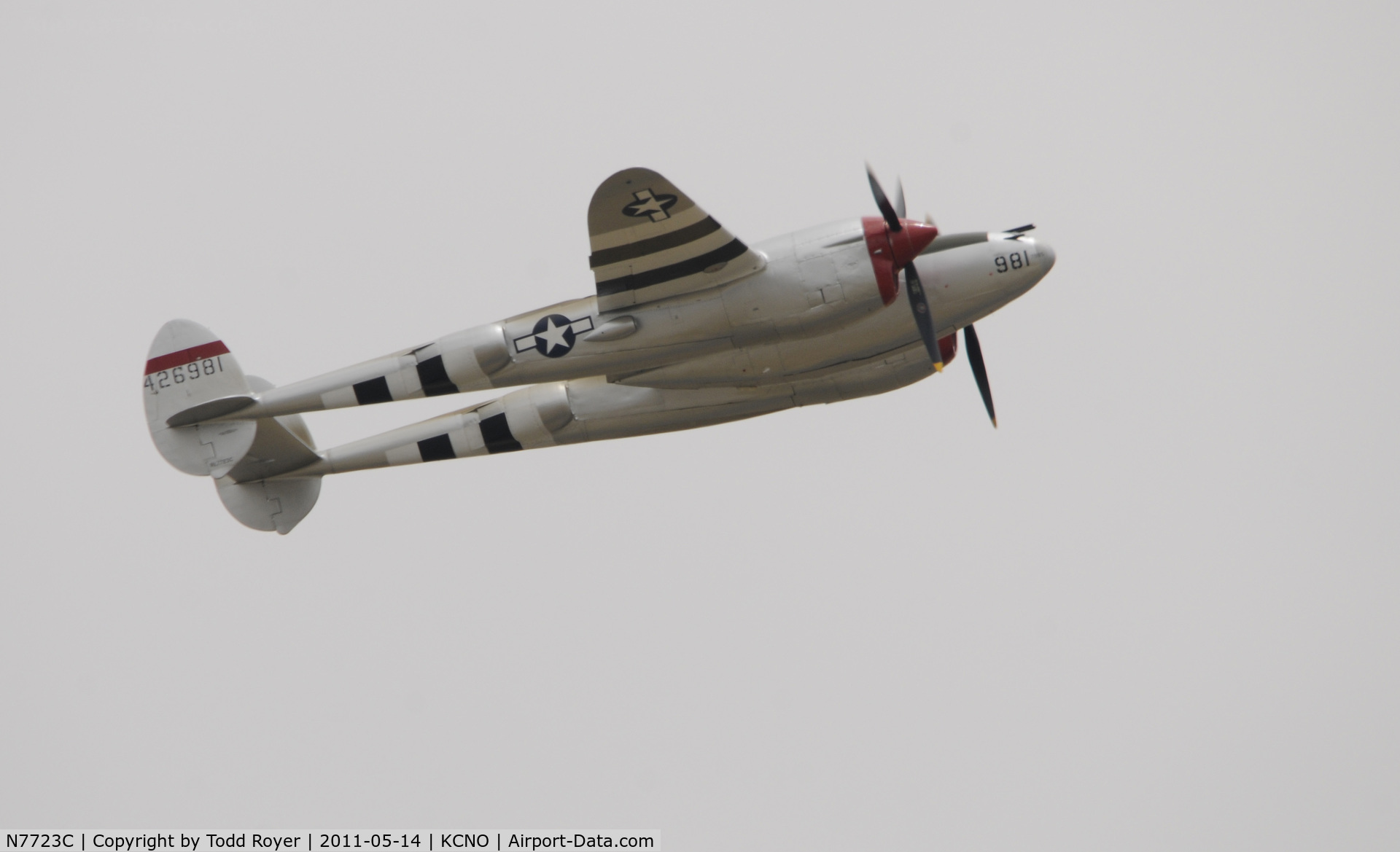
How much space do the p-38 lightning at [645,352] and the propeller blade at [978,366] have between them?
31 mm

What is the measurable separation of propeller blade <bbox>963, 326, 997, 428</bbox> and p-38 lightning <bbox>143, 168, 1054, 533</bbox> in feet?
0.10

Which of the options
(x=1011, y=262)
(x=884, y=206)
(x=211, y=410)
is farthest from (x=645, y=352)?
(x=211, y=410)

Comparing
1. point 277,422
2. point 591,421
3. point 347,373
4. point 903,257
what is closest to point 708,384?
point 591,421

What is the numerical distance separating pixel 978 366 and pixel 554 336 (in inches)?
324

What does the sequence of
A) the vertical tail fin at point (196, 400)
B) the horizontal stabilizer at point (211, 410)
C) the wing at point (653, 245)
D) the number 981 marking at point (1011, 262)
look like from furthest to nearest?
1. the vertical tail fin at point (196, 400)
2. the horizontal stabilizer at point (211, 410)
3. the number 981 marking at point (1011, 262)
4. the wing at point (653, 245)

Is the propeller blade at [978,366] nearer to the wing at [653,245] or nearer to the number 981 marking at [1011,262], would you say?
the number 981 marking at [1011,262]

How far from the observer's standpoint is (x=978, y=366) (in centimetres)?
2720

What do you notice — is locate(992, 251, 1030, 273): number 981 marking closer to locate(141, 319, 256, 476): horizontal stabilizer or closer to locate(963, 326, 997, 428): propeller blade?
locate(963, 326, 997, 428): propeller blade

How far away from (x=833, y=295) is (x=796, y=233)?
4.18 ft

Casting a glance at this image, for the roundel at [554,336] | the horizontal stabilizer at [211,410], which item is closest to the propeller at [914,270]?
the roundel at [554,336]

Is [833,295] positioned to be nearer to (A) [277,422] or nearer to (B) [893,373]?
(B) [893,373]

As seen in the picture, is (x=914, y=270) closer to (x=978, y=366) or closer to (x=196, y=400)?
(x=978, y=366)

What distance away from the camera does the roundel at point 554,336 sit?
2414 cm

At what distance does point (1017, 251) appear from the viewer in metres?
24.9
